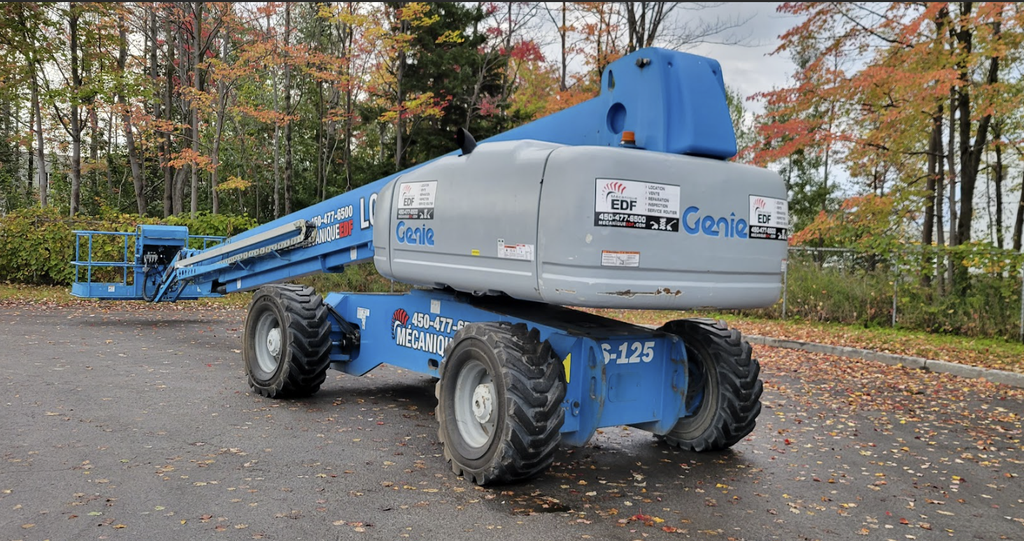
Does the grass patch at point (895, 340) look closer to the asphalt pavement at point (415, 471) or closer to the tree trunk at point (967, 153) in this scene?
the asphalt pavement at point (415, 471)

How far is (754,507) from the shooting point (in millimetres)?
4824

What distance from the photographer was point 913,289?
14.7m

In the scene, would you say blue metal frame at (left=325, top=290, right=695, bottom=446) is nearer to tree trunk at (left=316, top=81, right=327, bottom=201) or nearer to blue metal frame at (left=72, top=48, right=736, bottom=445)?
blue metal frame at (left=72, top=48, right=736, bottom=445)

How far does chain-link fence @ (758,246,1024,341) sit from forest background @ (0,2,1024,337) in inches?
1.5

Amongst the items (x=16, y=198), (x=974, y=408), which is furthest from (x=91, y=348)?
(x=16, y=198)

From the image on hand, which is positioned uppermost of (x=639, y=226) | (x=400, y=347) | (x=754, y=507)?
(x=639, y=226)

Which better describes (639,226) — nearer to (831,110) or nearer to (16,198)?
(831,110)

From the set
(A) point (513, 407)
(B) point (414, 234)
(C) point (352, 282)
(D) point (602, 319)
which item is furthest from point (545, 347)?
(C) point (352, 282)

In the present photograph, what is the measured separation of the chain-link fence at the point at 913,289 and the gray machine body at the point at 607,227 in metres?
10.2

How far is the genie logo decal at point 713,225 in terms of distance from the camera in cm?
494

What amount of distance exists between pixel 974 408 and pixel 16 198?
121 feet

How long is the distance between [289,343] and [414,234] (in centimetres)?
210

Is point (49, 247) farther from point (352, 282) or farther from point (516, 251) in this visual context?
point (516, 251)

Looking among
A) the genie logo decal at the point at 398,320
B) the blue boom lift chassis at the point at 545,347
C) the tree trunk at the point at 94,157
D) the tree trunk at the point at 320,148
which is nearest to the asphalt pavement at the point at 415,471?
the blue boom lift chassis at the point at 545,347
